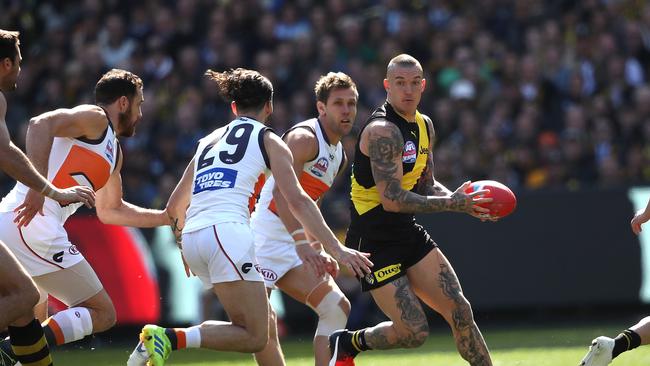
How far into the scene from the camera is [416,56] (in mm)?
17109

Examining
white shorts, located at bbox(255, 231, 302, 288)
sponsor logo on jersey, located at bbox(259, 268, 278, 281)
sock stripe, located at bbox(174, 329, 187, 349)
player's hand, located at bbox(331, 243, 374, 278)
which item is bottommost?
sock stripe, located at bbox(174, 329, 187, 349)

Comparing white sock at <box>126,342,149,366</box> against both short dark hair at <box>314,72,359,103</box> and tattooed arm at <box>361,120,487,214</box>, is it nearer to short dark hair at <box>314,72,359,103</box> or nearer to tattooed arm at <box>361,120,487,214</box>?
tattooed arm at <box>361,120,487,214</box>

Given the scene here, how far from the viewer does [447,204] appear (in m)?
8.15

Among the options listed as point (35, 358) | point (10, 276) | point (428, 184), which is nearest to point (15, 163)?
point (10, 276)

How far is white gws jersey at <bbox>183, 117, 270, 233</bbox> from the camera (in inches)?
308

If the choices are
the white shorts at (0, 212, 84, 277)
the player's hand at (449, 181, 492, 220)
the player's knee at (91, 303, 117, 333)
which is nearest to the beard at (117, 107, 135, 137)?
the white shorts at (0, 212, 84, 277)

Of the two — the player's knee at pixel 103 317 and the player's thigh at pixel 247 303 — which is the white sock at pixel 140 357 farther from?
the player's knee at pixel 103 317

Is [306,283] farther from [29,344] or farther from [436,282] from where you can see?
[29,344]

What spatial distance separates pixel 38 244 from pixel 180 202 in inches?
42.8

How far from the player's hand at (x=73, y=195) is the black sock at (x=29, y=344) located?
0.86 metres

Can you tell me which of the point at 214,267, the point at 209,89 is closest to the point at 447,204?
the point at 214,267

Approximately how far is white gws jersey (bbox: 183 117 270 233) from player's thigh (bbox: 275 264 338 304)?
4.31 ft

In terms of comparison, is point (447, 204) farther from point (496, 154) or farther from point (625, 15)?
point (625, 15)

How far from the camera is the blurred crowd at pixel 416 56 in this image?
15.6 meters
